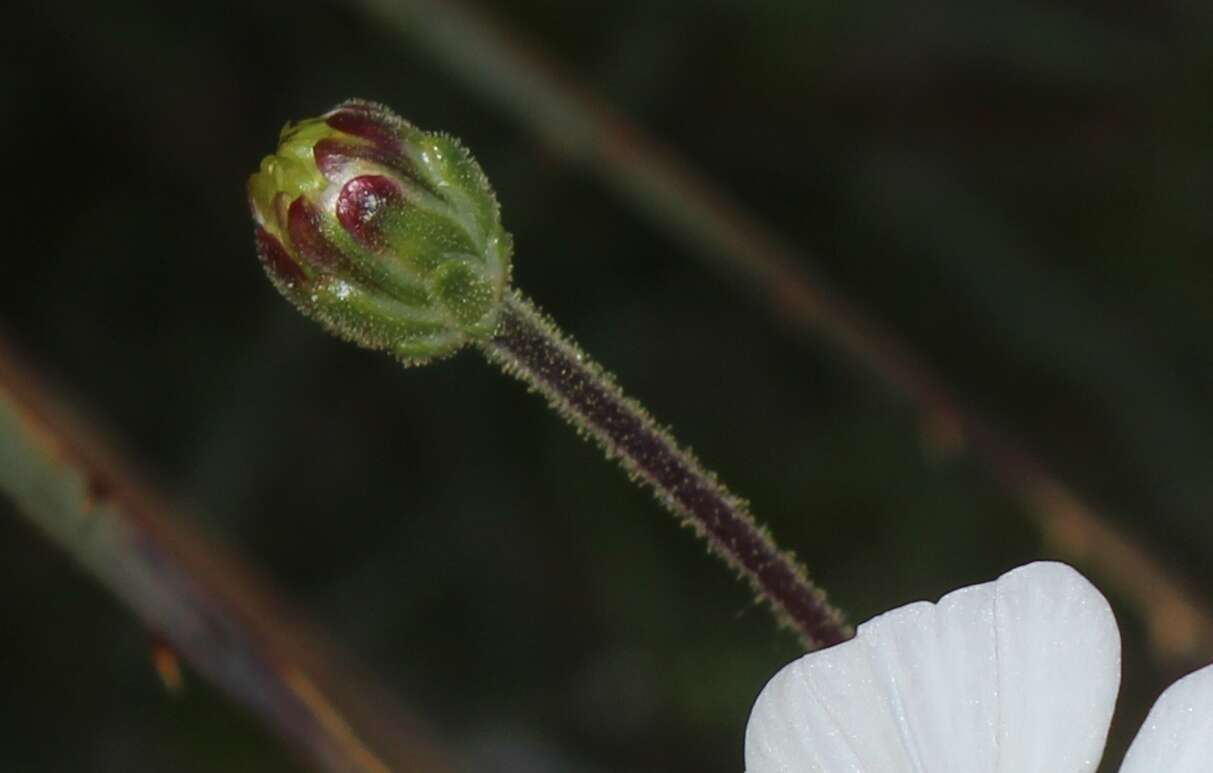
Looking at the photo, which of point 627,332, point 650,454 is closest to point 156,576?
point 650,454

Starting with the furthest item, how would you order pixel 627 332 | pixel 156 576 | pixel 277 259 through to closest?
pixel 627 332, pixel 156 576, pixel 277 259

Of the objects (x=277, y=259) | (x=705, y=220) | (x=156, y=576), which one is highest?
(x=705, y=220)

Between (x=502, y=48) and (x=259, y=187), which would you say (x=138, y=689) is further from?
(x=259, y=187)

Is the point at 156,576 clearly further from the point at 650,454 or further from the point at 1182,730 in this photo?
the point at 1182,730

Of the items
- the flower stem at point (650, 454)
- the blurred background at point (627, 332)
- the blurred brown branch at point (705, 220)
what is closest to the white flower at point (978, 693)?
the flower stem at point (650, 454)

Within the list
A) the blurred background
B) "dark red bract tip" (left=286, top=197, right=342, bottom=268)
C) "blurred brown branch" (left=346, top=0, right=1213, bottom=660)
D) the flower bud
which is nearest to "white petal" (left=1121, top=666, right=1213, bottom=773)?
the flower bud

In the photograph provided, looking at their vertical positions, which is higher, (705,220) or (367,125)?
(705,220)
